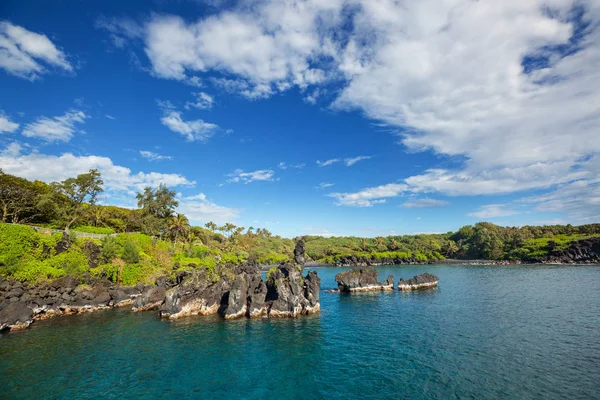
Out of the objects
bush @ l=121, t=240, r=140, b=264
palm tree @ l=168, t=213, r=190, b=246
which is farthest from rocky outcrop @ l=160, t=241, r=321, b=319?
palm tree @ l=168, t=213, r=190, b=246

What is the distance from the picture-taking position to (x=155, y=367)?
1307 inches

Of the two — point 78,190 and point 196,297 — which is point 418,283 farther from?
point 78,190

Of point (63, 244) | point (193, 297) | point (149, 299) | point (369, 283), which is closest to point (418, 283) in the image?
point (369, 283)

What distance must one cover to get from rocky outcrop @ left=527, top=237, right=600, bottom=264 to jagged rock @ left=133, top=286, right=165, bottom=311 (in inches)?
7909

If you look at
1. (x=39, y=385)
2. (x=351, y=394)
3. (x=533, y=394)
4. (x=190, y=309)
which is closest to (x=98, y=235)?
(x=190, y=309)

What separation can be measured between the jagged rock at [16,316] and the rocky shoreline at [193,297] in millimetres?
1420

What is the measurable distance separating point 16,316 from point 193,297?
27320 mm

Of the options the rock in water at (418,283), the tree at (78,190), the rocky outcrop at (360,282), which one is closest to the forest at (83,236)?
the tree at (78,190)

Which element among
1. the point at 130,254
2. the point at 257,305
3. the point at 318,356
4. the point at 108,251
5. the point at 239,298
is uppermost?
the point at 108,251

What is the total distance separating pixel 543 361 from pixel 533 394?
32.1 feet

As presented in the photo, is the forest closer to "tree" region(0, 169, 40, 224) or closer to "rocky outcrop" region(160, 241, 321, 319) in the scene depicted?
"tree" region(0, 169, 40, 224)

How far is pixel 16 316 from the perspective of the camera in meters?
45.2

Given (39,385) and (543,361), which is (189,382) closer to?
(39,385)

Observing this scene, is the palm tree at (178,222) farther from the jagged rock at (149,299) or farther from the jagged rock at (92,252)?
the jagged rock at (149,299)
